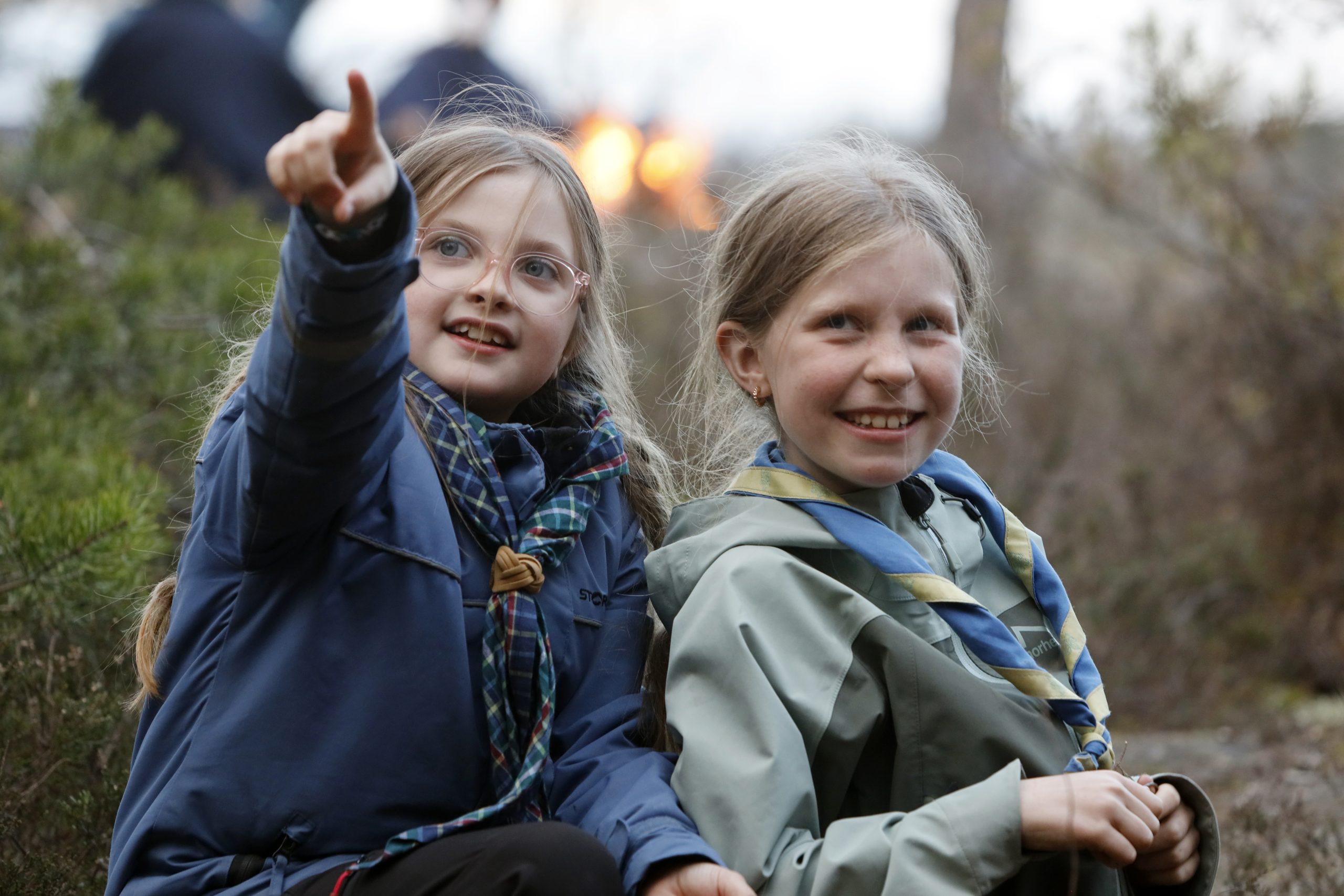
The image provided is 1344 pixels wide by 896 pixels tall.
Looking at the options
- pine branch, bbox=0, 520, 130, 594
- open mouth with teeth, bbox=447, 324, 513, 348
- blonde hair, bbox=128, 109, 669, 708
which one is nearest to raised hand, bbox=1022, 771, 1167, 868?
blonde hair, bbox=128, 109, 669, 708

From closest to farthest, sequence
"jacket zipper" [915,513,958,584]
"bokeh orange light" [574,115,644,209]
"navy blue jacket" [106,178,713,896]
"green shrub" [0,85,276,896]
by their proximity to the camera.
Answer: "navy blue jacket" [106,178,713,896], "jacket zipper" [915,513,958,584], "green shrub" [0,85,276,896], "bokeh orange light" [574,115,644,209]

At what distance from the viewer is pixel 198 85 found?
6.51 metres

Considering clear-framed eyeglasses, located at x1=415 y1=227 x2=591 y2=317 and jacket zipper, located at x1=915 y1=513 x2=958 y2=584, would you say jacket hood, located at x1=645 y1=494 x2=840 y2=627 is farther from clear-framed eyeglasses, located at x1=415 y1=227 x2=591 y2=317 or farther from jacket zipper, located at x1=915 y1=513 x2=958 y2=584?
clear-framed eyeglasses, located at x1=415 y1=227 x2=591 y2=317

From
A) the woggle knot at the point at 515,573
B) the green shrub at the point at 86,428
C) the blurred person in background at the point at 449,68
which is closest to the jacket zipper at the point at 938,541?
the woggle knot at the point at 515,573

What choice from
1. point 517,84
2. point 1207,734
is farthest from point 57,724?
point 517,84

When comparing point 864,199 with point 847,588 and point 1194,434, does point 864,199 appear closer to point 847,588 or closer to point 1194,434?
point 847,588

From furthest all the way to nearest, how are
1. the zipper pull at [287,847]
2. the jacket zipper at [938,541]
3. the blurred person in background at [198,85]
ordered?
the blurred person in background at [198,85], the jacket zipper at [938,541], the zipper pull at [287,847]

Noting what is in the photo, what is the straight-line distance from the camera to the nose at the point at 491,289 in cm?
231

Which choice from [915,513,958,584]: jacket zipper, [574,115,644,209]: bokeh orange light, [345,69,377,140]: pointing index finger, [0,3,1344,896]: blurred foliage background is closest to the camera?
[345,69,377,140]: pointing index finger

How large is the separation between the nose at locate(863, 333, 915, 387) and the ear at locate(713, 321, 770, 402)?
0.24 meters

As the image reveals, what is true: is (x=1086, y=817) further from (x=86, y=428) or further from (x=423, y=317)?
(x=86, y=428)

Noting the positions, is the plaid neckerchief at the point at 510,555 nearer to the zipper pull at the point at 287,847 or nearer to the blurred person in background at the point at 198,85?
the zipper pull at the point at 287,847

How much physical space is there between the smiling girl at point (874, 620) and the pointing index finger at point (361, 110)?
2.83 ft

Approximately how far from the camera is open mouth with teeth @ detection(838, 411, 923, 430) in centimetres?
221
